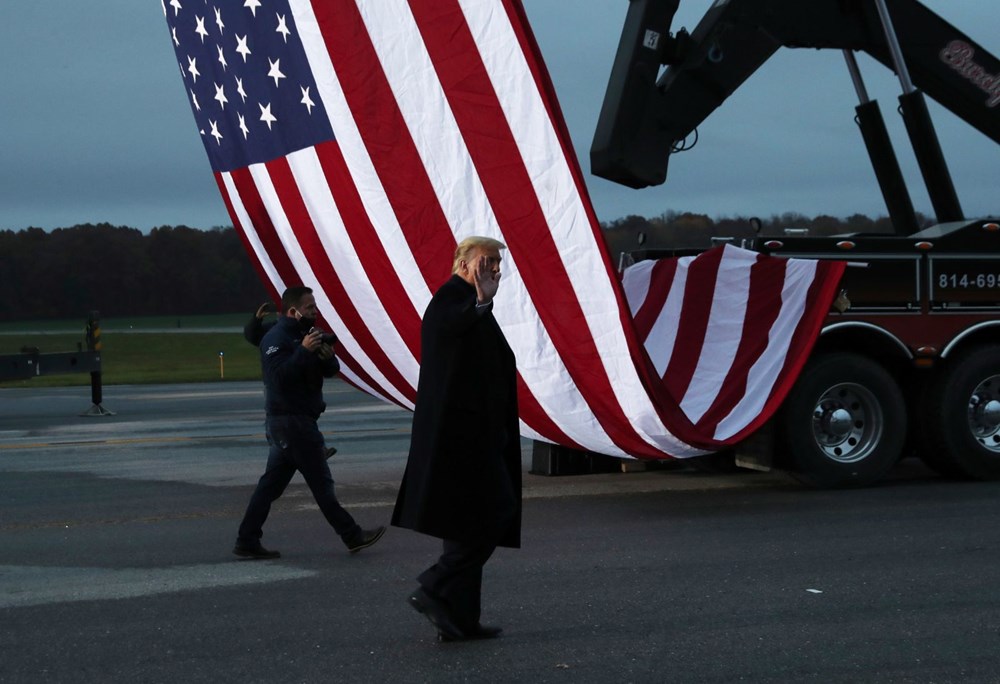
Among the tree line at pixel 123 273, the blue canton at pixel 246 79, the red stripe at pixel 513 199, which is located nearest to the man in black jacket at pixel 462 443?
the red stripe at pixel 513 199

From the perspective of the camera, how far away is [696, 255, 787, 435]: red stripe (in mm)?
9859

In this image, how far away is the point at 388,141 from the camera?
9531mm

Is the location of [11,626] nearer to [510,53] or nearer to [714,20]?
[510,53]

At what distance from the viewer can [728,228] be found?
11703 mm

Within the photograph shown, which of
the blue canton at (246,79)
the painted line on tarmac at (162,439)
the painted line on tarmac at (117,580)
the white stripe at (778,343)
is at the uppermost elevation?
the blue canton at (246,79)

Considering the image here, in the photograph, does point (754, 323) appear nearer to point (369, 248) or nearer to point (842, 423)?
point (842, 423)

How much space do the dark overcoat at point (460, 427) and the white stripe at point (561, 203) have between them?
9.47 ft

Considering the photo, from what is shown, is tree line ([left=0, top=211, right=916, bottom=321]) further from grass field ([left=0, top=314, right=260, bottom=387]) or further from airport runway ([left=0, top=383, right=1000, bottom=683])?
airport runway ([left=0, top=383, right=1000, bottom=683])

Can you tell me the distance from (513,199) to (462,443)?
3.44 meters

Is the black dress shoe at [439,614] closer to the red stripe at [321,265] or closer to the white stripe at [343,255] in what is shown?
the white stripe at [343,255]

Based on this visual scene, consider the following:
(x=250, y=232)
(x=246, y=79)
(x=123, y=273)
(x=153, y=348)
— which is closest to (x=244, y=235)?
(x=250, y=232)

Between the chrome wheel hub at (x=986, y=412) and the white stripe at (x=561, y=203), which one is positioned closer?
the white stripe at (x=561, y=203)

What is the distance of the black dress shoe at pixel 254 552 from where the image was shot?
8102 millimetres

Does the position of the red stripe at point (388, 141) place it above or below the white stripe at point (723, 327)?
above
